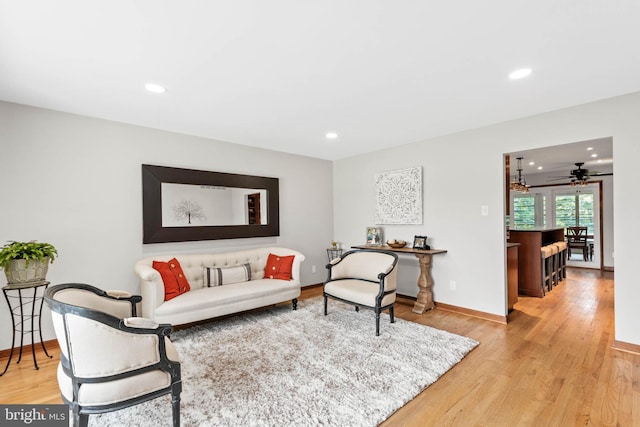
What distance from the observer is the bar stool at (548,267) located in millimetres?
4750

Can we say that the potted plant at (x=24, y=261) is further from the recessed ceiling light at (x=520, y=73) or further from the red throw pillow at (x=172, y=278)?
the recessed ceiling light at (x=520, y=73)

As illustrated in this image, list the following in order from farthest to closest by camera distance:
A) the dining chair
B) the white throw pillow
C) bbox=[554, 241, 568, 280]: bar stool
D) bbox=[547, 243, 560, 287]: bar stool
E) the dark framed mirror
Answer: the dining chair → bbox=[554, 241, 568, 280]: bar stool → bbox=[547, 243, 560, 287]: bar stool → the white throw pillow → the dark framed mirror

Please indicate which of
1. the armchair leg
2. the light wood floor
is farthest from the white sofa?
the armchair leg

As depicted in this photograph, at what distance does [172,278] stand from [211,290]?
0.45m

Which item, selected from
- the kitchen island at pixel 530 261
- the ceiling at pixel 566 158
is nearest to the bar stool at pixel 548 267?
the kitchen island at pixel 530 261

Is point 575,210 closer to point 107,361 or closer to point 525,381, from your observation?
point 525,381

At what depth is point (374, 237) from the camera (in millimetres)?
4961

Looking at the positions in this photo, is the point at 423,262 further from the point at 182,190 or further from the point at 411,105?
the point at 182,190

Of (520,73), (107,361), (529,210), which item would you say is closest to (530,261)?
(520,73)

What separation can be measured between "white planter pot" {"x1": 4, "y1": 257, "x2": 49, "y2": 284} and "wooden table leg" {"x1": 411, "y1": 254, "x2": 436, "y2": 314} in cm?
407

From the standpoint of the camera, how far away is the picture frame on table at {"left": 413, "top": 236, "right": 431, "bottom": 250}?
4258 millimetres

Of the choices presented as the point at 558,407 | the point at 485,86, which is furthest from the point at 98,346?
the point at 485,86

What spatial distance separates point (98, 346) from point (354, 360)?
1946 millimetres

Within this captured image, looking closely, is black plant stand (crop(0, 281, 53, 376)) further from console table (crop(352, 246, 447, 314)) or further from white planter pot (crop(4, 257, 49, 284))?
console table (crop(352, 246, 447, 314))
